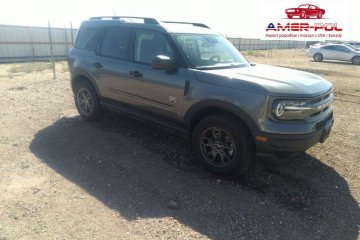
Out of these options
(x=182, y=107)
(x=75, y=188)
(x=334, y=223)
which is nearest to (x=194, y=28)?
(x=182, y=107)

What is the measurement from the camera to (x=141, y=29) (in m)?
4.81

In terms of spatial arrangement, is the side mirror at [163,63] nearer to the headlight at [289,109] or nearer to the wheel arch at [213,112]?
the wheel arch at [213,112]

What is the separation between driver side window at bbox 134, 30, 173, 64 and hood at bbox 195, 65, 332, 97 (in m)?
0.73

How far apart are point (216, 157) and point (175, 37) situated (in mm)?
1782

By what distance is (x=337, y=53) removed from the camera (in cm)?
2567

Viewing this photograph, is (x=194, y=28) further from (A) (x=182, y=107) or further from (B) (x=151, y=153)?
(B) (x=151, y=153)

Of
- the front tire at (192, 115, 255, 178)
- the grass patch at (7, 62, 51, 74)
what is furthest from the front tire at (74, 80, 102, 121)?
the grass patch at (7, 62, 51, 74)

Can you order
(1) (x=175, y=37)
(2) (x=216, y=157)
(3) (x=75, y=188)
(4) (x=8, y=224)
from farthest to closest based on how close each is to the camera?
(1) (x=175, y=37) < (2) (x=216, y=157) < (3) (x=75, y=188) < (4) (x=8, y=224)

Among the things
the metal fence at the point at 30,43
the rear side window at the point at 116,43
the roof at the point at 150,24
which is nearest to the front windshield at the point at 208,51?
the roof at the point at 150,24

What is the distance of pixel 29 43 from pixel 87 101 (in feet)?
65.4

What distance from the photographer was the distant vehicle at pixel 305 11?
1035 inches

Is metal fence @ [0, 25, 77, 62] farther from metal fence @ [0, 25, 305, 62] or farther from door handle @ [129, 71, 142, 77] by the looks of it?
door handle @ [129, 71, 142, 77]

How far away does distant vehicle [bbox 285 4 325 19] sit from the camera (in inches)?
1035

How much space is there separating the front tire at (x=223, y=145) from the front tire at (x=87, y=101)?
7.83 feet
